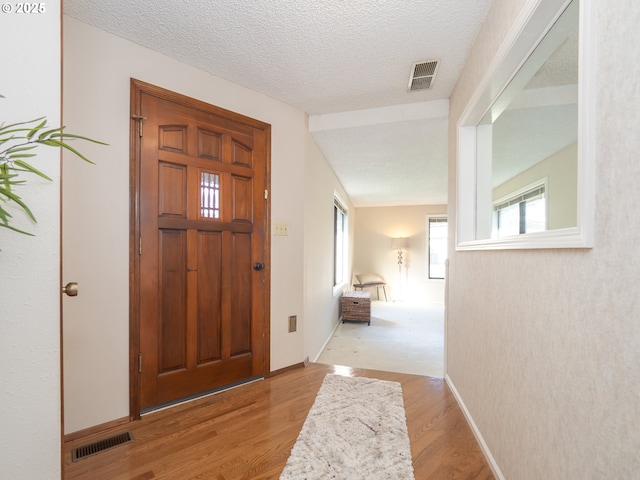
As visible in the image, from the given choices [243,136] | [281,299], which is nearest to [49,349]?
[281,299]

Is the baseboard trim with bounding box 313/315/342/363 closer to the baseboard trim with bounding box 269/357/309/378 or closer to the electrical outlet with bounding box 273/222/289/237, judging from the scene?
the baseboard trim with bounding box 269/357/309/378

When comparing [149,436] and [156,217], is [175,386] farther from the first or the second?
[156,217]

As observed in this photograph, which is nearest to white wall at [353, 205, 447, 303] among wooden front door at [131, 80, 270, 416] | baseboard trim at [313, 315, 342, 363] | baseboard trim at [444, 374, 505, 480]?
baseboard trim at [313, 315, 342, 363]

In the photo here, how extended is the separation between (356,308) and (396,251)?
2763mm

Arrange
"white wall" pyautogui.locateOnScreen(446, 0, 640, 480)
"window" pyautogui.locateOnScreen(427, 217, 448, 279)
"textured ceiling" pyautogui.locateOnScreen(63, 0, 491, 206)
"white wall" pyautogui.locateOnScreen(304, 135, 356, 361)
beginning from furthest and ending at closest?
"window" pyautogui.locateOnScreen(427, 217, 448, 279), "white wall" pyautogui.locateOnScreen(304, 135, 356, 361), "textured ceiling" pyautogui.locateOnScreen(63, 0, 491, 206), "white wall" pyautogui.locateOnScreen(446, 0, 640, 480)

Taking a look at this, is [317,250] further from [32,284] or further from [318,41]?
[32,284]

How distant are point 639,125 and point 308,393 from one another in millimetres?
2192

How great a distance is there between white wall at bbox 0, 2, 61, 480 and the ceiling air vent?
1.93 metres

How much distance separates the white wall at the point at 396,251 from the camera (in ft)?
22.2

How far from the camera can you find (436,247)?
6781 millimetres

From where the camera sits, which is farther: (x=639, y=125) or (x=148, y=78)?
(x=148, y=78)

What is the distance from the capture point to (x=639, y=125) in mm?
601

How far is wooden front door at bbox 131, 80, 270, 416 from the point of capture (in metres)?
1.80

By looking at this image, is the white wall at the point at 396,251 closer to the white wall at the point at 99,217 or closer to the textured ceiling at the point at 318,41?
the textured ceiling at the point at 318,41
